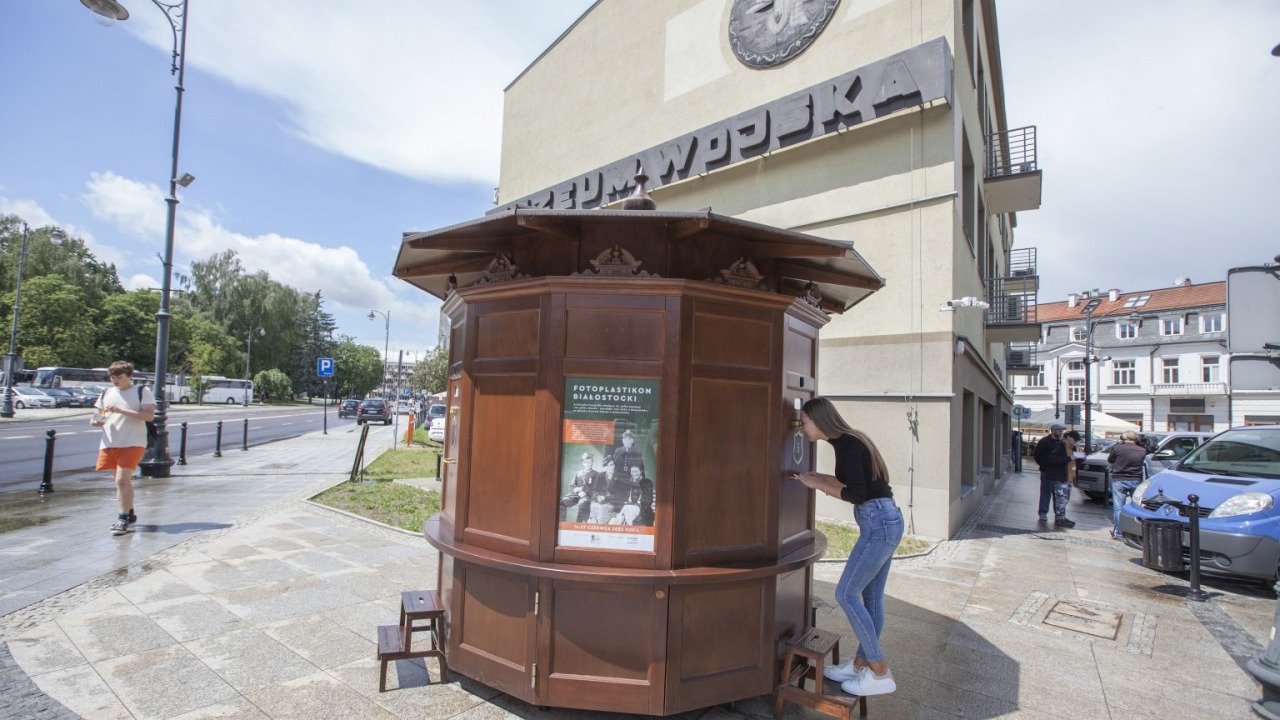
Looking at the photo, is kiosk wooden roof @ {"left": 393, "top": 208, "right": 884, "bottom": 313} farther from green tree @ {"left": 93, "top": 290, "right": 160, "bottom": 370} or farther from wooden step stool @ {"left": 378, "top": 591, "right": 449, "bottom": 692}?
green tree @ {"left": 93, "top": 290, "right": 160, "bottom": 370}

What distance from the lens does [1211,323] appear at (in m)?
48.4

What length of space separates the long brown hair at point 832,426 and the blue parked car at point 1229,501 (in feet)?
18.5

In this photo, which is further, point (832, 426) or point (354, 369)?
point (354, 369)

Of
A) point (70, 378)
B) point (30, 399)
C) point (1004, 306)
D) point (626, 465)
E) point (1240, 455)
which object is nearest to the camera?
point (626, 465)

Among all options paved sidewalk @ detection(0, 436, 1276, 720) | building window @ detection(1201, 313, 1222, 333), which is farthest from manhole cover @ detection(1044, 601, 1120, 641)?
building window @ detection(1201, 313, 1222, 333)

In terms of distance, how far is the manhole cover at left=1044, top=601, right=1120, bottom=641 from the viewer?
5551 millimetres

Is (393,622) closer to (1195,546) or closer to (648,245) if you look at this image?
(648,245)

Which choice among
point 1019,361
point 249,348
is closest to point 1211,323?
point 1019,361

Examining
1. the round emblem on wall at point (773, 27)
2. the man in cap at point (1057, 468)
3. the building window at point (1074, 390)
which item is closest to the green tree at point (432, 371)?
the round emblem on wall at point (773, 27)

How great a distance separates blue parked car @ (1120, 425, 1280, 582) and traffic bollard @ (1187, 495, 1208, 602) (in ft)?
0.79

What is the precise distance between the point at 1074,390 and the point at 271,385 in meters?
82.5

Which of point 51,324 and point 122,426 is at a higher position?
point 51,324

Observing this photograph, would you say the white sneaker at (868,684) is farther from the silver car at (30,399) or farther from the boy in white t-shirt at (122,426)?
the silver car at (30,399)

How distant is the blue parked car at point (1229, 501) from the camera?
672 centimetres
